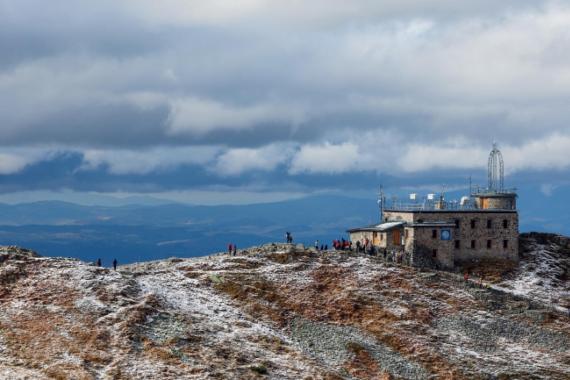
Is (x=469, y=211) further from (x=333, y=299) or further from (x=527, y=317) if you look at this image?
(x=333, y=299)

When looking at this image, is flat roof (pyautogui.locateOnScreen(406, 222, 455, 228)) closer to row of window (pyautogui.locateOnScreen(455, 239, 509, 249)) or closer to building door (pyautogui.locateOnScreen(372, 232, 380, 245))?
row of window (pyautogui.locateOnScreen(455, 239, 509, 249))

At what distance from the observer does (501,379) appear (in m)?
74.8

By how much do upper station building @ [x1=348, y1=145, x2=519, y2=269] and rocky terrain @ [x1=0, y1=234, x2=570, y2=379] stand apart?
11.8 meters

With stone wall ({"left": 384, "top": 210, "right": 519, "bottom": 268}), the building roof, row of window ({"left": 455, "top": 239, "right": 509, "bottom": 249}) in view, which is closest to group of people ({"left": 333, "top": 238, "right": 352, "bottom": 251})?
the building roof

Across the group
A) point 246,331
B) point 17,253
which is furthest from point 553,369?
point 17,253

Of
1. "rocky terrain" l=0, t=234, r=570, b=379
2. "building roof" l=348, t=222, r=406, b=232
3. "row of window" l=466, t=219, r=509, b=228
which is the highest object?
"row of window" l=466, t=219, r=509, b=228

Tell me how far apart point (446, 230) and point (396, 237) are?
274 inches

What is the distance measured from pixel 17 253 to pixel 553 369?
187ft

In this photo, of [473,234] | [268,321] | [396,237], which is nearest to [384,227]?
[396,237]

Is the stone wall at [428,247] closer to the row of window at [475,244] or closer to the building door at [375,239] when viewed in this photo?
the row of window at [475,244]

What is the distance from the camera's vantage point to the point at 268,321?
79.9 meters

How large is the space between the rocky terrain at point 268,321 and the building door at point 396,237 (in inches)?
461

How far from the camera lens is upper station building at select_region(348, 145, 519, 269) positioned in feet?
359

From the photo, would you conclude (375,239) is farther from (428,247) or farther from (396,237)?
(428,247)
